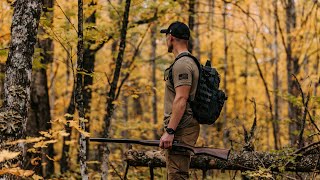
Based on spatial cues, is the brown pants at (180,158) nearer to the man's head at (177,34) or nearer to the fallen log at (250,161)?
the man's head at (177,34)

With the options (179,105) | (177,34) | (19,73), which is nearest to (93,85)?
(19,73)

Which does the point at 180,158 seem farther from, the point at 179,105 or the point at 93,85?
the point at 93,85

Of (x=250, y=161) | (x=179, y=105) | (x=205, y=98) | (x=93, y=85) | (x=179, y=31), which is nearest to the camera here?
(x=179, y=105)

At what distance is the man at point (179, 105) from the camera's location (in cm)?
383

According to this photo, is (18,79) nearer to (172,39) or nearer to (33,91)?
(172,39)

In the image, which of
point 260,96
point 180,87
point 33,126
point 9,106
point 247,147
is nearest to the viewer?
point 180,87

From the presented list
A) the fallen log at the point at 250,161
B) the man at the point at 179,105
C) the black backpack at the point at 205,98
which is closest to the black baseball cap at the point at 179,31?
the man at the point at 179,105

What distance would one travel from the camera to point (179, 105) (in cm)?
381

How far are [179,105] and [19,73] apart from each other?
1.78 metres

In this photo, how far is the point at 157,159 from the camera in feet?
21.7

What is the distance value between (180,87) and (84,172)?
199cm

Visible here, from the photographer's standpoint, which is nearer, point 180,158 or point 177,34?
point 180,158

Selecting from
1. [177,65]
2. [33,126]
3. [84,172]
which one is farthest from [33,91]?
[177,65]

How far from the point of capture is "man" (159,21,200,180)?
3834 mm
